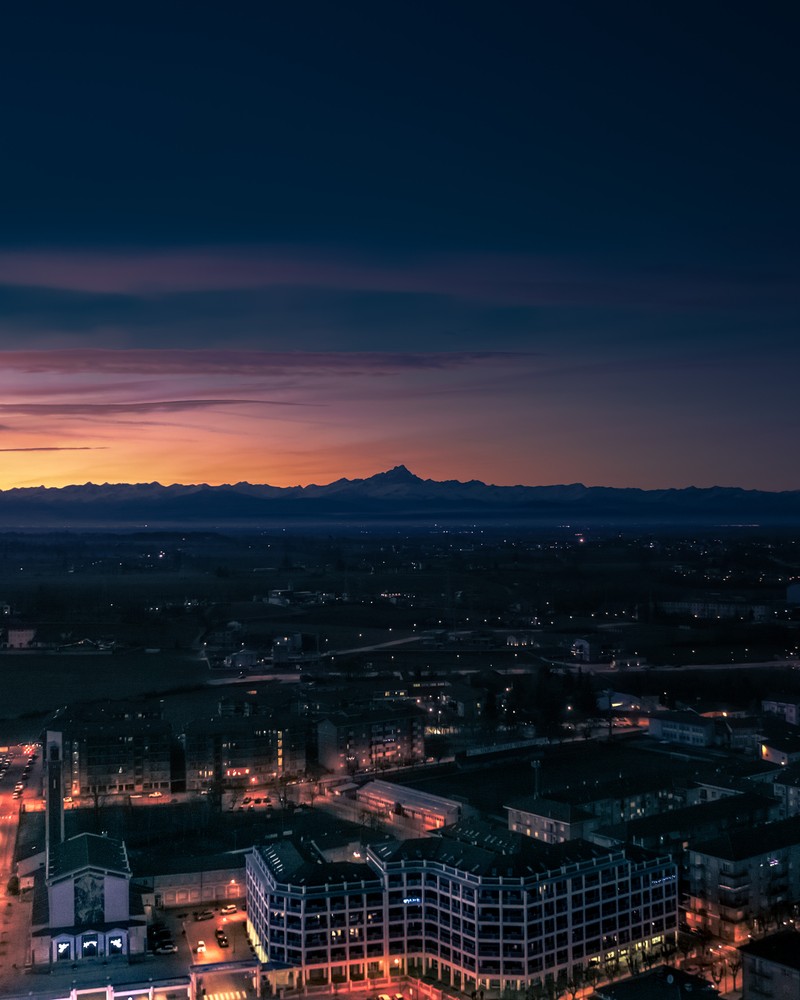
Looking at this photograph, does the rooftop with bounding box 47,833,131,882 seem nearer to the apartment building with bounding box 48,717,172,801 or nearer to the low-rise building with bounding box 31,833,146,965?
the low-rise building with bounding box 31,833,146,965

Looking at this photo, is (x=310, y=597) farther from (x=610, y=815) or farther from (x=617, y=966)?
(x=617, y=966)

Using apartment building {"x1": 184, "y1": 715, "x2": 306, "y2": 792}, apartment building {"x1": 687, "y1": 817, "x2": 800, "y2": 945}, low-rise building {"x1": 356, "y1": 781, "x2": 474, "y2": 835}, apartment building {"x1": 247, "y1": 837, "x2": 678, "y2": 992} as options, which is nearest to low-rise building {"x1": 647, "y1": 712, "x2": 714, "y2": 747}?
low-rise building {"x1": 356, "y1": 781, "x2": 474, "y2": 835}

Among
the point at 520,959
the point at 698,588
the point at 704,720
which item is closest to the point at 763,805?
the point at 520,959

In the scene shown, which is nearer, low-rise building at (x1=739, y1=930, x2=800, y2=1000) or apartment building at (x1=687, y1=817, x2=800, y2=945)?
low-rise building at (x1=739, y1=930, x2=800, y2=1000)

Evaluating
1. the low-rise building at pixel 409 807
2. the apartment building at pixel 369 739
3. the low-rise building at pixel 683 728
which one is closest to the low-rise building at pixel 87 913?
the low-rise building at pixel 409 807

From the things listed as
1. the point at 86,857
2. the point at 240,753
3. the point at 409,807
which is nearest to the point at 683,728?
the point at 409,807

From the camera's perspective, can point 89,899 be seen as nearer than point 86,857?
Yes

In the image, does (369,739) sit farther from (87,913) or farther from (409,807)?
(87,913)
